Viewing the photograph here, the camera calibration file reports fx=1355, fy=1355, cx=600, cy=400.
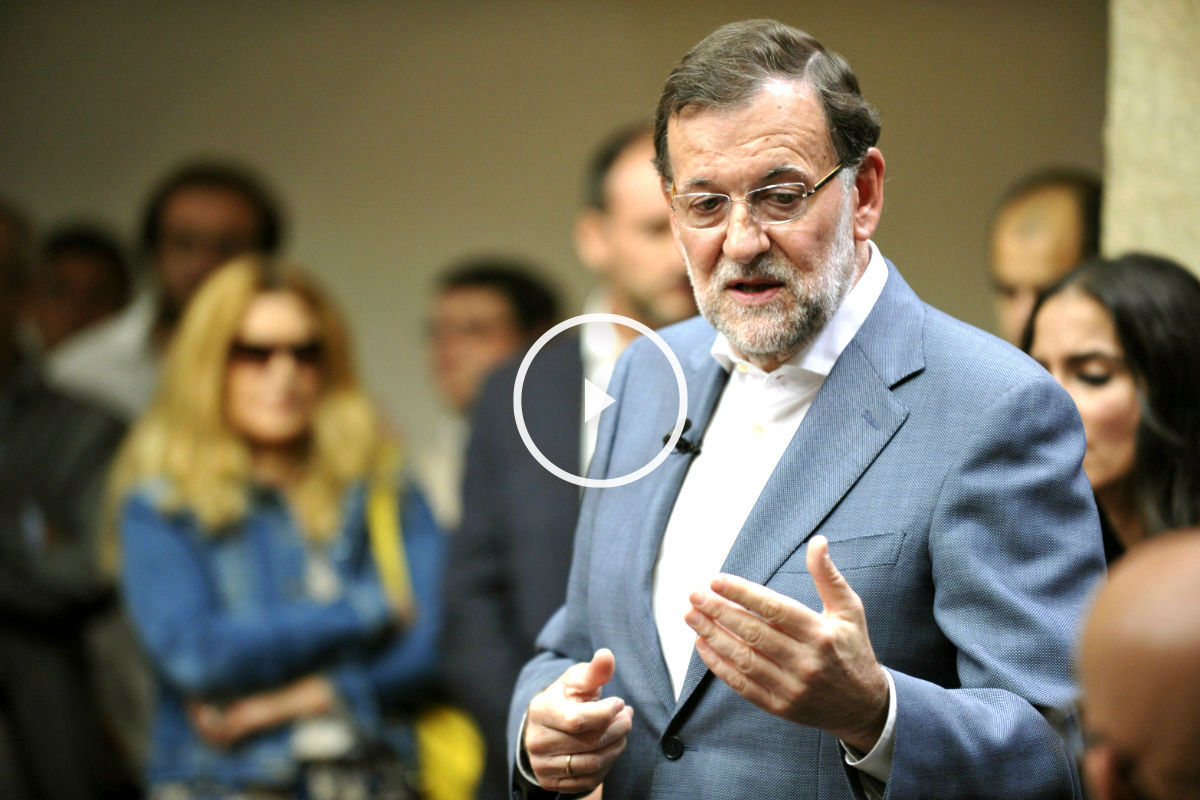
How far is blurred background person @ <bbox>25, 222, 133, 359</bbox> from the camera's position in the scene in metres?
5.66

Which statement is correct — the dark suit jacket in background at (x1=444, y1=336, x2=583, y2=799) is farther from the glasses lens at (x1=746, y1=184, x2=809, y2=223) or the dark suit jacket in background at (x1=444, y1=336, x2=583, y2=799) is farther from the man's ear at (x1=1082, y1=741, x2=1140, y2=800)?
the man's ear at (x1=1082, y1=741, x2=1140, y2=800)

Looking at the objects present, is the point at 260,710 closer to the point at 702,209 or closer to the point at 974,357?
the point at 702,209

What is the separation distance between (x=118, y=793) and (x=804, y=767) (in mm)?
3081

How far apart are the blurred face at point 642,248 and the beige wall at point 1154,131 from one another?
1.04m

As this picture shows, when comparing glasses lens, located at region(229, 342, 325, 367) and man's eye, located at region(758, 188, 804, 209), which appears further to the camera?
glasses lens, located at region(229, 342, 325, 367)

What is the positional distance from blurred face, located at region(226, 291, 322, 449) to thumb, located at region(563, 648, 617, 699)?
7.20ft

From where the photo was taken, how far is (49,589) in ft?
13.8

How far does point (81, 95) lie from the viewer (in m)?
6.16

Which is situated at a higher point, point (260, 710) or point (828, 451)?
point (828, 451)

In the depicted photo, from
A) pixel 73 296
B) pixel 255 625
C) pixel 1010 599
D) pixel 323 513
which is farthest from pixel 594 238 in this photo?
pixel 73 296

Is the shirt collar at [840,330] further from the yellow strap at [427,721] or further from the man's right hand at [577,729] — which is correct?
the yellow strap at [427,721]

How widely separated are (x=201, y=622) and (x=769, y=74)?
2.38 metres

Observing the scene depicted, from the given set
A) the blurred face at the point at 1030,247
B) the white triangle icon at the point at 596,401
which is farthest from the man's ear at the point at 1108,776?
the blurred face at the point at 1030,247

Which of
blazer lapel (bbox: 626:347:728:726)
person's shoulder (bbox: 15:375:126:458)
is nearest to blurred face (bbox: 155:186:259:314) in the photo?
person's shoulder (bbox: 15:375:126:458)
